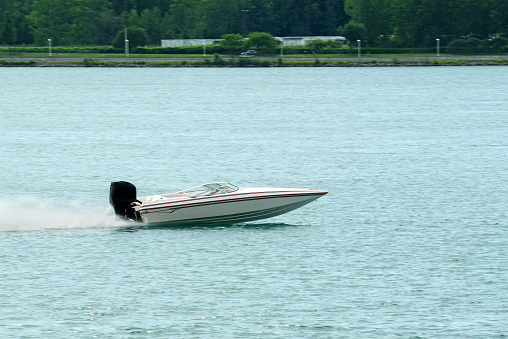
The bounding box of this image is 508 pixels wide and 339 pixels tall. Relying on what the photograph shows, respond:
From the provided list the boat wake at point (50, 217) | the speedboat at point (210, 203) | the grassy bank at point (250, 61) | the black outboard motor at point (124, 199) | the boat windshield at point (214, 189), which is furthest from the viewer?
the grassy bank at point (250, 61)

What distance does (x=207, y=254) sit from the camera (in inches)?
1298

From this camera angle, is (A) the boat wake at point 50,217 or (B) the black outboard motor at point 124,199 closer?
(B) the black outboard motor at point 124,199

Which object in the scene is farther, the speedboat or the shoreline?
the shoreline

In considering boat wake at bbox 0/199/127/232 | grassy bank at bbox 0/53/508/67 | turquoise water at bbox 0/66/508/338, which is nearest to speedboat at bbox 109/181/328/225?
turquoise water at bbox 0/66/508/338

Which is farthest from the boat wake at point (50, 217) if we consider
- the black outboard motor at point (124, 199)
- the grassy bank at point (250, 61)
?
the grassy bank at point (250, 61)

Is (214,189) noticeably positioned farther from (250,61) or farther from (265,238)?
(250,61)

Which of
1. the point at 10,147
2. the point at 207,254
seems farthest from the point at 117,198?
the point at 10,147

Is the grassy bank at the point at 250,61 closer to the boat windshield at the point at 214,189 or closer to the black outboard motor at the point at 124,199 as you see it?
the black outboard motor at the point at 124,199

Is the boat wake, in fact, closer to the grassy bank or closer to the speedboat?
the speedboat

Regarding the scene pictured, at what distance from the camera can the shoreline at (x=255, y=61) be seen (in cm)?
18488

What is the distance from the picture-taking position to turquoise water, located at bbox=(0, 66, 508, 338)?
26109 millimetres

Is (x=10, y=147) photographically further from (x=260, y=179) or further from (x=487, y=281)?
(x=487, y=281)

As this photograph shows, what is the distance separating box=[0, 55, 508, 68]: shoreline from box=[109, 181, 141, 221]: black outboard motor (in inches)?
5827

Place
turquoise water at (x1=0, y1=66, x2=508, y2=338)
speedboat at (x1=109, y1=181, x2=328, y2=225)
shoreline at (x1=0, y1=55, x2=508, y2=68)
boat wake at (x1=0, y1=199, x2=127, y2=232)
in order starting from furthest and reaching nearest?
1. shoreline at (x1=0, y1=55, x2=508, y2=68)
2. boat wake at (x1=0, y1=199, x2=127, y2=232)
3. speedboat at (x1=109, y1=181, x2=328, y2=225)
4. turquoise water at (x1=0, y1=66, x2=508, y2=338)
